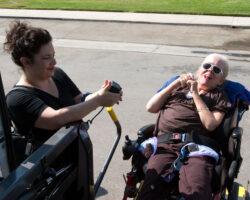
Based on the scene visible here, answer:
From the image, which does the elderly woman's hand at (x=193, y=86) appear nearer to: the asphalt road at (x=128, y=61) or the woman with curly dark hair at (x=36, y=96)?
the woman with curly dark hair at (x=36, y=96)

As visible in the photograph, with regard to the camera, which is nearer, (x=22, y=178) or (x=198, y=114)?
(x=22, y=178)

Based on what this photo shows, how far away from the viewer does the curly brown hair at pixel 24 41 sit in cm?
242

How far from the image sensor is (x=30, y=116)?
7.95 ft

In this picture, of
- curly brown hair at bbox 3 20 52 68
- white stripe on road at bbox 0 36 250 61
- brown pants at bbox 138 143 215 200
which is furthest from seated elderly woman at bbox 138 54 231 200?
white stripe on road at bbox 0 36 250 61

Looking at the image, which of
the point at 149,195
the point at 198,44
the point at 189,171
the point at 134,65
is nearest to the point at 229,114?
the point at 189,171

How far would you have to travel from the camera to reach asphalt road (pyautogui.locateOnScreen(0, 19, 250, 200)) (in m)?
4.55

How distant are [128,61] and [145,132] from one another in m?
4.58

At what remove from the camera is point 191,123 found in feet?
10.2

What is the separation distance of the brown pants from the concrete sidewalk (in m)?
8.73

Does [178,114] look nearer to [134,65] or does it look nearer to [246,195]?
[246,195]

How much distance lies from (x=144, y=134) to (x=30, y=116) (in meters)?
1.18

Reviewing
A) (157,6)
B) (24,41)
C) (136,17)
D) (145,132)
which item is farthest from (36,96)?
(157,6)

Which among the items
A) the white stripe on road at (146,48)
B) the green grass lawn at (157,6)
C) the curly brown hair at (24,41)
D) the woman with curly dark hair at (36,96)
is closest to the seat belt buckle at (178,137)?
the woman with curly dark hair at (36,96)

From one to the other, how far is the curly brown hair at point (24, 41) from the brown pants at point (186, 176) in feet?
4.16
